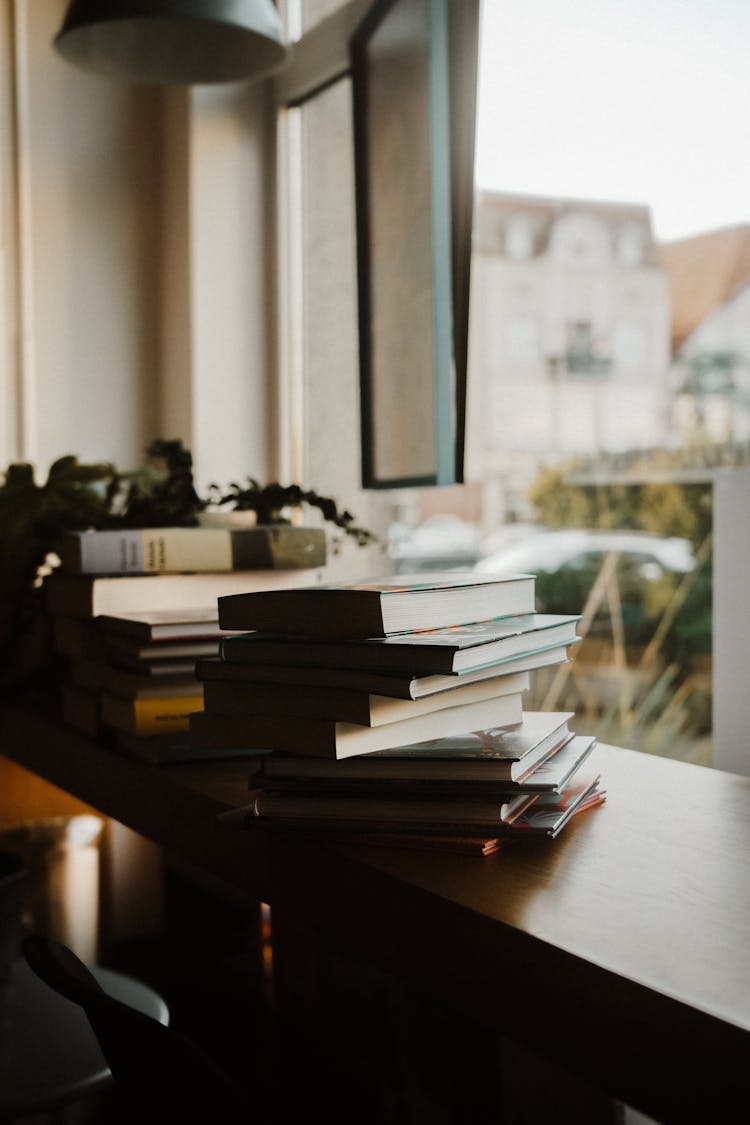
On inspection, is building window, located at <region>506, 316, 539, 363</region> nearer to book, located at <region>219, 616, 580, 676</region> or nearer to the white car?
the white car

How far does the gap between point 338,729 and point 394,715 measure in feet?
0.15

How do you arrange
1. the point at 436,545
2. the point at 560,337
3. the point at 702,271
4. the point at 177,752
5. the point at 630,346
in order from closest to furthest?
the point at 177,752 → the point at 702,271 → the point at 630,346 → the point at 560,337 → the point at 436,545

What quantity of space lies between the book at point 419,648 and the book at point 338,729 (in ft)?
0.16

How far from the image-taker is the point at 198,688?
1.26 meters

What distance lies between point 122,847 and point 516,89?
179cm

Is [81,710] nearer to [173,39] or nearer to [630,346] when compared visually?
[630,346]

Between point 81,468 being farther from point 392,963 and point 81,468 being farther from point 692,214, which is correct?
point 392,963

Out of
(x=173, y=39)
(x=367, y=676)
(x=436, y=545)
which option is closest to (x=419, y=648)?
(x=367, y=676)

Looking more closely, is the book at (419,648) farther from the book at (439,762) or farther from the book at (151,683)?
the book at (151,683)

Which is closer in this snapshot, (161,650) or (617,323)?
(161,650)

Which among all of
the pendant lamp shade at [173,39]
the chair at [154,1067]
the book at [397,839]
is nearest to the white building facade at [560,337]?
the pendant lamp shade at [173,39]

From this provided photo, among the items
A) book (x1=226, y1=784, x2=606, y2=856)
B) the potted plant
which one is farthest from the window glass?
book (x1=226, y1=784, x2=606, y2=856)

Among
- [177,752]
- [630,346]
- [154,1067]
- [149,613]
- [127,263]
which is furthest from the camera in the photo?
[127,263]

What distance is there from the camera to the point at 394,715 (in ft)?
2.79
